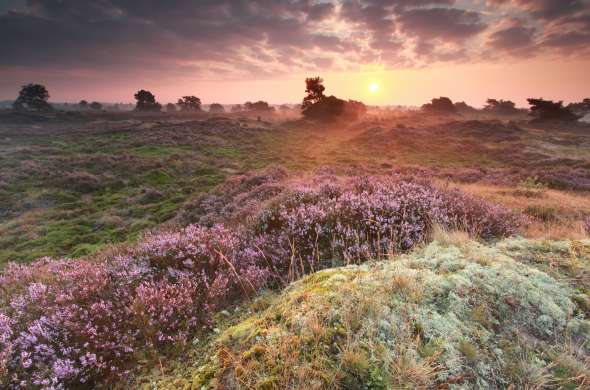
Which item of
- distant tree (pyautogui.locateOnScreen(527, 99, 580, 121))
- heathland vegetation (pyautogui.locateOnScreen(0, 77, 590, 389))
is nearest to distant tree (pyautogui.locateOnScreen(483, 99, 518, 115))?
distant tree (pyautogui.locateOnScreen(527, 99, 580, 121))

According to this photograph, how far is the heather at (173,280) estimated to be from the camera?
344 centimetres

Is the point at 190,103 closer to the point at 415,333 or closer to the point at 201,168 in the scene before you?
the point at 201,168

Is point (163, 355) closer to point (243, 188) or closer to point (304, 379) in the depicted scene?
point (304, 379)

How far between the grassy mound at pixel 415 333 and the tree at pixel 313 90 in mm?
78641

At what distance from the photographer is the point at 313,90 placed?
256 ft

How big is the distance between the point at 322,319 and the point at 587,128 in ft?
251

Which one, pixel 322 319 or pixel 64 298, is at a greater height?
Result: pixel 322 319

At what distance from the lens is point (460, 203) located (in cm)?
728

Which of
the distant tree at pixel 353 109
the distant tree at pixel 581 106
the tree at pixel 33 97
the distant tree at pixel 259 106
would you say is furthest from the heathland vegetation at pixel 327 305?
the distant tree at pixel 259 106

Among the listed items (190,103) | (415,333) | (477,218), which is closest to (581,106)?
(477,218)

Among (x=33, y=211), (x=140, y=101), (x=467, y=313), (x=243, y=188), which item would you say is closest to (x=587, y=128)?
(x=243, y=188)

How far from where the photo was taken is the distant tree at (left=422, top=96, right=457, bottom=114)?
100 metres

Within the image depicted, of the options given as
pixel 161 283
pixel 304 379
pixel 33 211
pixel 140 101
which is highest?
pixel 140 101

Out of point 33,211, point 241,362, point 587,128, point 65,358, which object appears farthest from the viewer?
point 587,128
